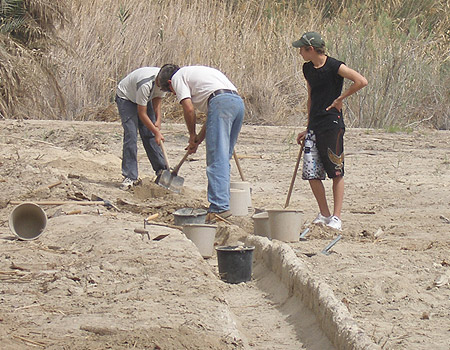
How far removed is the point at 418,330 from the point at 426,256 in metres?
1.77

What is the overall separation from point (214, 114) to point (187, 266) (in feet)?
7.99

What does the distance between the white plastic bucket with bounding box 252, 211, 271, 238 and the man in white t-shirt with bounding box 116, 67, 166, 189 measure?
6.46 feet

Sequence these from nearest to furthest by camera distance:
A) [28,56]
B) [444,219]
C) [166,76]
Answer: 1. [166,76]
2. [444,219]
3. [28,56]

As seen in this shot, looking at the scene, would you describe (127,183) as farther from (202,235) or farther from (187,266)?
(187,266)

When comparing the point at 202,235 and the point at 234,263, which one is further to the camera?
the point at 202,235

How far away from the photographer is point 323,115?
6.96 m

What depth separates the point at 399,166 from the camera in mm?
10617

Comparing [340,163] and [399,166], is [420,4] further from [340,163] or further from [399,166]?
[340,163]

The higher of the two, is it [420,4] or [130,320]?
[420,4]

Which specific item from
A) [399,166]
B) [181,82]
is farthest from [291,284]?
[399,166]

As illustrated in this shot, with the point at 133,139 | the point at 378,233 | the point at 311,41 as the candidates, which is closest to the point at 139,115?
the point at 133,139

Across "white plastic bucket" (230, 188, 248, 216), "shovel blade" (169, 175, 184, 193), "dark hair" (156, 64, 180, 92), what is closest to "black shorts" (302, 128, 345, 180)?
"white plastic bucket" (230, 188, 248, 216)

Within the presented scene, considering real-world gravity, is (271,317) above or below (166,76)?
below

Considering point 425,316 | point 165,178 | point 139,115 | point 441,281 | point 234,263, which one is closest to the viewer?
point 425,316
